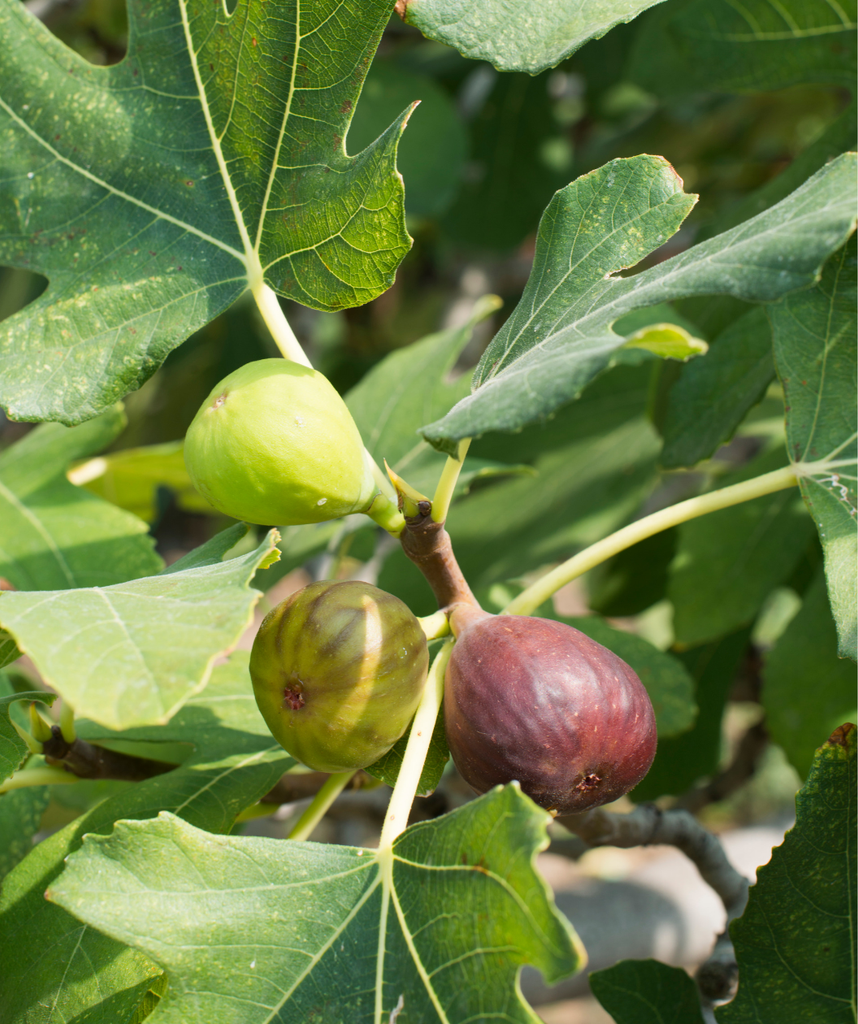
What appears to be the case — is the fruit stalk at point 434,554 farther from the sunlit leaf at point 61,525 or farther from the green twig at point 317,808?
the sunlit leaf at point 61,525

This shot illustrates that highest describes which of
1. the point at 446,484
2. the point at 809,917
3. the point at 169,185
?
the point at 169,185

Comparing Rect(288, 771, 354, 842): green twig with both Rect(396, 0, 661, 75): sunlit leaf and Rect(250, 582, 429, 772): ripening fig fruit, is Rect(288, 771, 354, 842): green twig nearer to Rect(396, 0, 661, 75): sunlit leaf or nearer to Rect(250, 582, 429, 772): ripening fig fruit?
Rect(250, 582, 429, 772): ripening fig fruit

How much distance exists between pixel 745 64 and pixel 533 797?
1.50m

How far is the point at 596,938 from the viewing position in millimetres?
1793

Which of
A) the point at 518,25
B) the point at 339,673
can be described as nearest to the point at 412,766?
the point at 339,673

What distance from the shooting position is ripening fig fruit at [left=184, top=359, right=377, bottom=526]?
82 cm

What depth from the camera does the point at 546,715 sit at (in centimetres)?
84

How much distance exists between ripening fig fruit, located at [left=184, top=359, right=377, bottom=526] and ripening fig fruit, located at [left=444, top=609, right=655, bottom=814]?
0.22 metres

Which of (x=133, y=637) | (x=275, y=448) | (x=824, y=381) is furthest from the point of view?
(x=824, y=381)

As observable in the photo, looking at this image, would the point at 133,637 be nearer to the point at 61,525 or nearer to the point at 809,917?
the point at 809,917

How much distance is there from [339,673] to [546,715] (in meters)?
0.20

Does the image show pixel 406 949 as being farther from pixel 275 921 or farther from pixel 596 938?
pixel 596 938

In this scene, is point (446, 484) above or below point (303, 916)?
above

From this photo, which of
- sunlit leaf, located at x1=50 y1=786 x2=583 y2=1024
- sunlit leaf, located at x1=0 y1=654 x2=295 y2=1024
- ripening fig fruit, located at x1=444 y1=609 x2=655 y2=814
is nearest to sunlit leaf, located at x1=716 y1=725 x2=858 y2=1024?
ripening fig fruit, located at x1=444 y1=609 x2=655 y2=814
